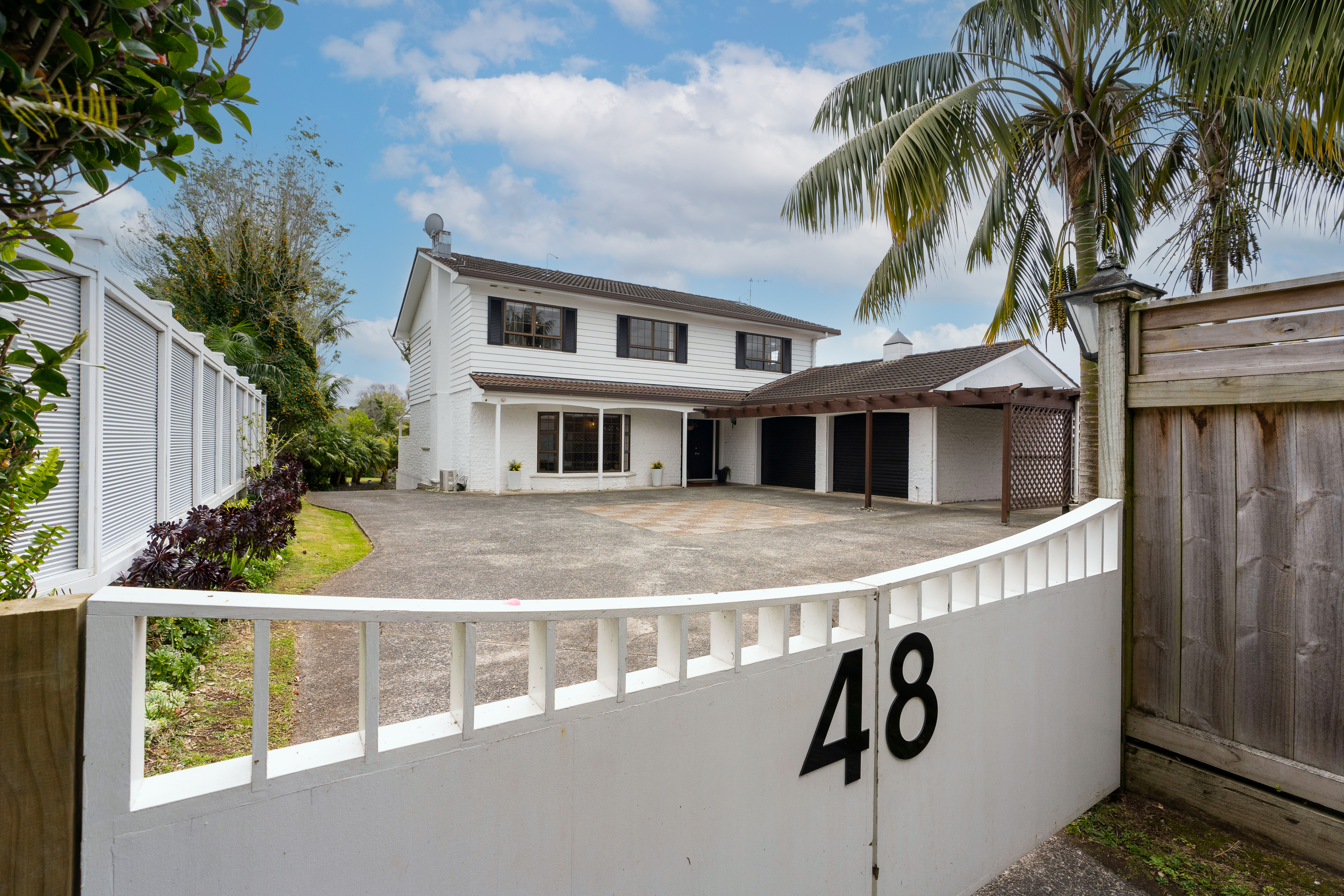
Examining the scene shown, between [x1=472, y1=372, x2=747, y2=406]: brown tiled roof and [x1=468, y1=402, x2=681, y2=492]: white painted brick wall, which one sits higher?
[x1=472, y1=372, x2=747, y2=406]: brown tiled roof

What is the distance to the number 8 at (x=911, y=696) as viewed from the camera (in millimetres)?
2072

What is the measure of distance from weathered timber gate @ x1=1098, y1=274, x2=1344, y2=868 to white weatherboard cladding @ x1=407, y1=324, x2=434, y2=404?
53.9 feet

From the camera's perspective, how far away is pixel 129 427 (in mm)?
4145

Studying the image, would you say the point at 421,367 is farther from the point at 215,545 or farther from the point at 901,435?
the point at 215,545

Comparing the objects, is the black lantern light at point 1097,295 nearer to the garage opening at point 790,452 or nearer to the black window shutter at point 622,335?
the garage opening at point 790,452

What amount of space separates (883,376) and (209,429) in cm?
1356

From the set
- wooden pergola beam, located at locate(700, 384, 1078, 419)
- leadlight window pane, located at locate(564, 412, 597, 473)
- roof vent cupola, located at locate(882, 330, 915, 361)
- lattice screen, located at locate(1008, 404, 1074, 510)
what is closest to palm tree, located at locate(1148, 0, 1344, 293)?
wooden pergola beam, located at locate(700, 384, 1078, 419)

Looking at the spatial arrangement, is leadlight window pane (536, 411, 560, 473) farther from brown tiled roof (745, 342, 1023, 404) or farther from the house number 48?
the house number 48

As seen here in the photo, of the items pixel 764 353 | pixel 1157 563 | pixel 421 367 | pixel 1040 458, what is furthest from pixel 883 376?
pixel 421 367

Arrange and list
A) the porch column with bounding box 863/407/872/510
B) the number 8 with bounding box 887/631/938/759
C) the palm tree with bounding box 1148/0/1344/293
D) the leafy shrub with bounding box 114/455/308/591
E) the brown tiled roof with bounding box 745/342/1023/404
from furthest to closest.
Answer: the brown tiled roof with bounding box 745/342/1023/404, the porch column with bounding box 863/407/872/510, the palm tree with bounding box 1148/0/1344/293, the leafy shrub with bounding box 114/455/308/591, the number 8 with bounding box 887/631/938/759

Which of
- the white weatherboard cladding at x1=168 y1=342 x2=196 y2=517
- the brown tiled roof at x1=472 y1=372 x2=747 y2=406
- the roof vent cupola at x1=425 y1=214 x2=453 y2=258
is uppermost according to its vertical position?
the roof vent cupola at x1=425 y1=214 x2=453 y2=258

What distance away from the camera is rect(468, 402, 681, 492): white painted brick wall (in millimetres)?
14570

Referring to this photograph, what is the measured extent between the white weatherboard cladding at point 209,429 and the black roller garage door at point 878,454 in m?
11.6

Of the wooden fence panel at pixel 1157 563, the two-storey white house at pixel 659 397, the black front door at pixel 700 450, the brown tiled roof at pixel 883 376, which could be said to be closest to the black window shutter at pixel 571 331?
the two-storey white house at pixel 659 397
